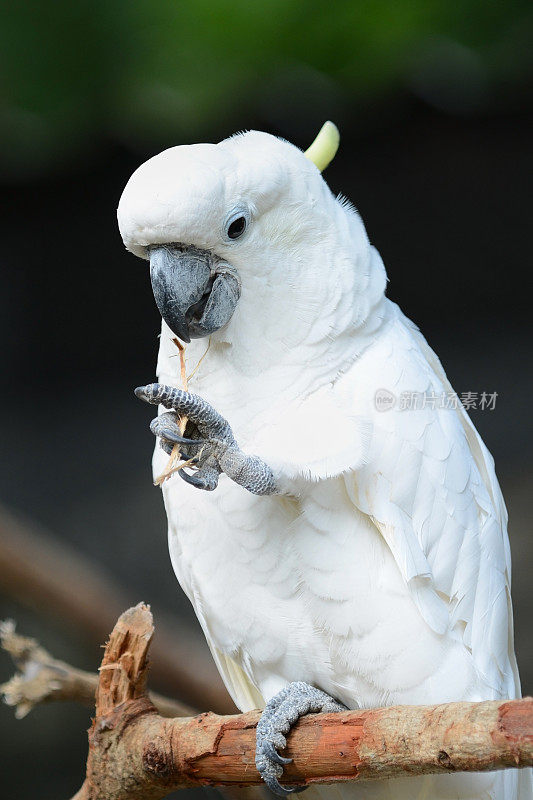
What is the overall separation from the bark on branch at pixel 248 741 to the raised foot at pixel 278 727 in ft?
0.06

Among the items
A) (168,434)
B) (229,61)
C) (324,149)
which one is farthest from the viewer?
(229,61)

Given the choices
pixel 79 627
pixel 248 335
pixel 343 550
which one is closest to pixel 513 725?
pixel 343 550

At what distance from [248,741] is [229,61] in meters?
2.45

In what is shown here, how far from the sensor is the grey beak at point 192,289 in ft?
5.60

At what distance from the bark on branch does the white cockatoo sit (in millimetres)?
82

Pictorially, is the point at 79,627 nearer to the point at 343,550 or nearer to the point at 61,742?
the point at 343,550

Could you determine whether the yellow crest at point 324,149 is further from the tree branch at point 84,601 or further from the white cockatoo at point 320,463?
the tree branch at point 84,601

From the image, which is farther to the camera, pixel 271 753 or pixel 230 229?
pixel 230 229

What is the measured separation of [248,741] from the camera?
5.45 ft

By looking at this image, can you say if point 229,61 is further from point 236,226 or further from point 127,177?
point 236,226

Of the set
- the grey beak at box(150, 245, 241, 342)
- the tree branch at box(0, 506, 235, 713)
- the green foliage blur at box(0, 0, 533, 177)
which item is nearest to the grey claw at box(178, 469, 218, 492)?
the grey beak at box(150, 245, 241, 342)

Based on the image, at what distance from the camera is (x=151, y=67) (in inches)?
131

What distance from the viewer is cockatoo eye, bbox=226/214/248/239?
5.70 ft

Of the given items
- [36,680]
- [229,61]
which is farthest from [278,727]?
[229,61]
